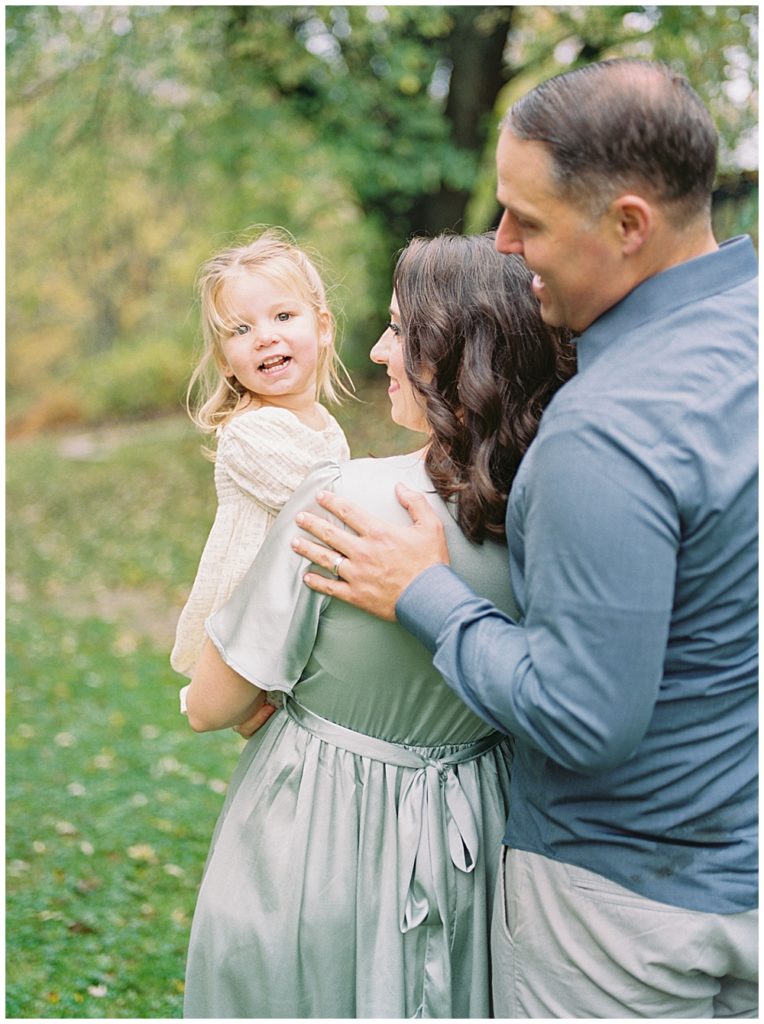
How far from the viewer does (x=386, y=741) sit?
2.11 metres

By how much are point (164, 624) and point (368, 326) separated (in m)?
6.42

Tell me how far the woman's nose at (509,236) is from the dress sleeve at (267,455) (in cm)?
67

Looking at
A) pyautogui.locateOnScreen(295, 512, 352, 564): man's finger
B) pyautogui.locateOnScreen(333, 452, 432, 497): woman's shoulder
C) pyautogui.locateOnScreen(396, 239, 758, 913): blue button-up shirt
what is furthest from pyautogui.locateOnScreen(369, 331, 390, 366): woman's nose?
pyautogui.locateOnScreen(396, 239, 758, 913): blue button-up shirt

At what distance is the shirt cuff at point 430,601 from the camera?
1.78 meters

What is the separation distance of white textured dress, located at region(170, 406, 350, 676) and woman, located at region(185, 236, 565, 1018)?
254 millimetres

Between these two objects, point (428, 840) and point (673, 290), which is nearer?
point (673, 290)

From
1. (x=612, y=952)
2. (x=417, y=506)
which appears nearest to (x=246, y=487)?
(x=417, y=506)

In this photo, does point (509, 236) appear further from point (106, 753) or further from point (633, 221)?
point (106, 753)

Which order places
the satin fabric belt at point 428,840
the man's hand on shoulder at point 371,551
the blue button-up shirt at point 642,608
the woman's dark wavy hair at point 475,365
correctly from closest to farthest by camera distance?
the blue button-up shirt at point 642,608, the man's hand on shoulder at point 371,551, the woman's dark wavy hair at point 475,365, the satin fabric belt at point 428,840

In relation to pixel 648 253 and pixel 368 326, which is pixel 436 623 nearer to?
pixel 648 253

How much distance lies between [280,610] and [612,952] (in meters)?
0.77

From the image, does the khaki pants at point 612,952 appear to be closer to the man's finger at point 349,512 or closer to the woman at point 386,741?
the woman at point 386,741

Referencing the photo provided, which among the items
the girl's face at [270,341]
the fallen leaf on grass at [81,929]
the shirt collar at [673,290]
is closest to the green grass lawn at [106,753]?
the fallen leaf on grass at [81,929]

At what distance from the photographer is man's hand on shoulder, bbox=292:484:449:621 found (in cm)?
188
